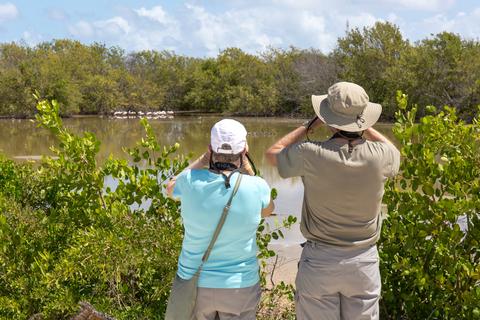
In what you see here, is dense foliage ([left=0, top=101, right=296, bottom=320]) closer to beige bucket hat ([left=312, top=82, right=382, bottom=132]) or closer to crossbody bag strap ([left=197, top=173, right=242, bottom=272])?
crossbody bag strap ([left=197, top=173, right=242, bottom=272])

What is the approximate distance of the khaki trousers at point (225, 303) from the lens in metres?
2.72

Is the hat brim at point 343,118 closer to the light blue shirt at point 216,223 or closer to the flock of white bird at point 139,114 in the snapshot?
the light blue shirt at point 216,223

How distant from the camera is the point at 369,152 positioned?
276 centimetres

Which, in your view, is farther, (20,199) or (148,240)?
(20,199)

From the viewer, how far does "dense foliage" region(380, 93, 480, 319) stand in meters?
3.42

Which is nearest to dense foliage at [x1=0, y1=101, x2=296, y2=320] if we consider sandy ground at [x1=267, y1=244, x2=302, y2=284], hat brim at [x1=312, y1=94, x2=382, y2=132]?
hat brim at [x1=312, y1=94, x2=382, y2=132]

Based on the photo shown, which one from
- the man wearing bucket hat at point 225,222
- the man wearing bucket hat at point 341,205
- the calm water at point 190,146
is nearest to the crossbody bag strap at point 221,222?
the man wearing bucket hat at point 225,222

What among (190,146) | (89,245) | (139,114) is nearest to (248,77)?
(139,114)

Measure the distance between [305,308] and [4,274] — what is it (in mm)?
2052

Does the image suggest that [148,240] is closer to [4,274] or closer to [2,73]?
[4,274]

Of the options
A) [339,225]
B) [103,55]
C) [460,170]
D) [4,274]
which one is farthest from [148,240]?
[103,55]

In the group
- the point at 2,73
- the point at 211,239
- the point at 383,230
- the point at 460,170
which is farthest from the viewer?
the point at 2,73

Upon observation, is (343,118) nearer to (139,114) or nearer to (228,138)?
(228,138)

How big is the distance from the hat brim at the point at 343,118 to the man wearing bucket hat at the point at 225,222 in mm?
422
